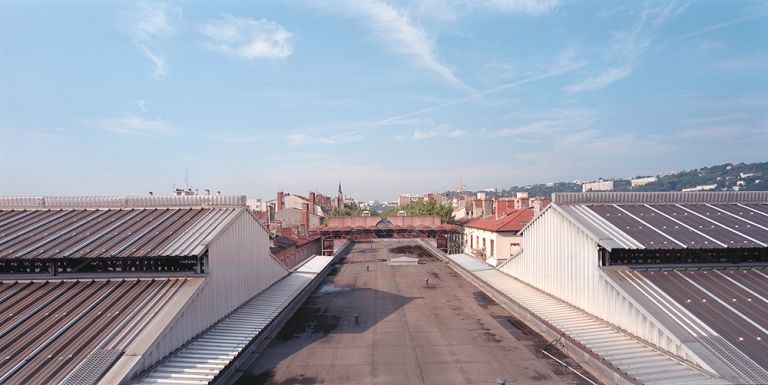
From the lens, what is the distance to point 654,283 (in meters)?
17.6

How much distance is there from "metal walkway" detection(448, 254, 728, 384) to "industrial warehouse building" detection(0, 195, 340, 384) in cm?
1214

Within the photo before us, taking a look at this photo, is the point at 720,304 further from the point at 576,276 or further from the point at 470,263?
the point at 470,263

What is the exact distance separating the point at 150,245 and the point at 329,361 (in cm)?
892

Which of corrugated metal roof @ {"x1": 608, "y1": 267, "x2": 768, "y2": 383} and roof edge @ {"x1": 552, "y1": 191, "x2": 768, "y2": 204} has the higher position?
roof edge @ {"x1": 552, "y1": 191, "x2": 768, "y2": 204}

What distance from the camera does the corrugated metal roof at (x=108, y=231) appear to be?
1850cm

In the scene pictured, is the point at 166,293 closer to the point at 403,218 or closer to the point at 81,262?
the point at 81,262

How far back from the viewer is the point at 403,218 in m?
72.4

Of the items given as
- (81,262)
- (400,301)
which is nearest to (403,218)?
(400,301)

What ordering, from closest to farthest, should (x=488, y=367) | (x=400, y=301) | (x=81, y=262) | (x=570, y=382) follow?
(x=570, y=382) < (x=488, y=367) < (x=81, y=262) < (x=400, y=301)

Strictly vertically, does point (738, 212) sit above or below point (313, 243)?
above

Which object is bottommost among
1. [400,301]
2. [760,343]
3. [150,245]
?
[400,301]

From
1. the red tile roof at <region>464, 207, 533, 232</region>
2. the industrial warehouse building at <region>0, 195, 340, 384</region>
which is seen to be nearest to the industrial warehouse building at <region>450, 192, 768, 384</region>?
the industrial warehouse building at <region>0, 195, 340, 384</region>

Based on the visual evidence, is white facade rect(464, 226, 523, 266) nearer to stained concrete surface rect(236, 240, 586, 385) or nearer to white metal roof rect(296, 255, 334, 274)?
stained concrete surface rect(236, 240, 586, 385)

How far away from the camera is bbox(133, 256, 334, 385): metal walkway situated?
13406 mm
